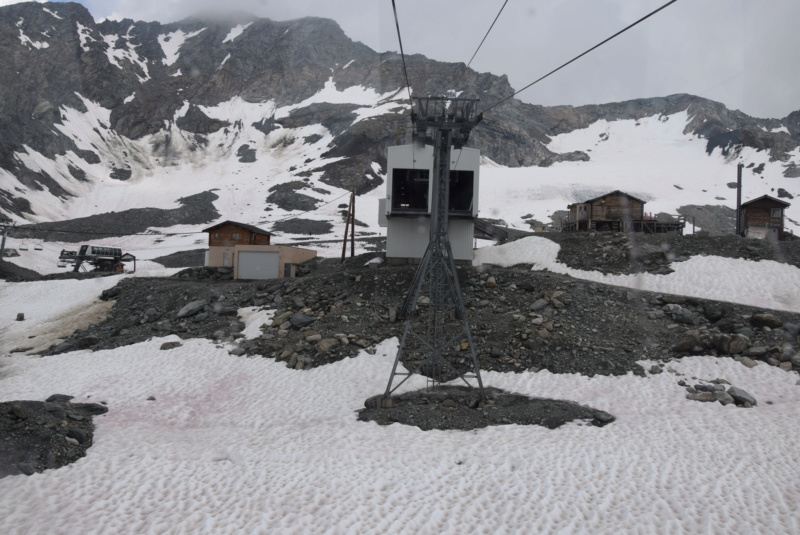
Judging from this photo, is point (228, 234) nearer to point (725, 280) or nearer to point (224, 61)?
point (725, 280)

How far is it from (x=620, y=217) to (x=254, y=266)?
32.1 metres

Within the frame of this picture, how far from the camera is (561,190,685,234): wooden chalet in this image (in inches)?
1558

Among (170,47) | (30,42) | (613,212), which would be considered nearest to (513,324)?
(613,212)

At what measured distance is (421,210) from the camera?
2439 centimetres

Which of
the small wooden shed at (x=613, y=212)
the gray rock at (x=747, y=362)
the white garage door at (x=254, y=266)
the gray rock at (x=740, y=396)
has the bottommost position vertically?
the gray rock at (x=740, y=396)

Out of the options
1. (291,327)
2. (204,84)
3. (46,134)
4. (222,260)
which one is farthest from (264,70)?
(291,327)

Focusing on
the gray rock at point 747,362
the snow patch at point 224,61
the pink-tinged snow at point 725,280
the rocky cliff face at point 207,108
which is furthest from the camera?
the snow patch at point 224,61

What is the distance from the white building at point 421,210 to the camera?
24.5m

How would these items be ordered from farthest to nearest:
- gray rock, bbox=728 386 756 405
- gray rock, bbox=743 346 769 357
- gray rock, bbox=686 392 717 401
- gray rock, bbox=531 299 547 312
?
1. gray rock, bbox=531 299 547 312
2. gray rock, bbox=743 346 769 357
3. gray rock, bbox=686 392 717 401
4. gray rock, bbox=728 386 756 405

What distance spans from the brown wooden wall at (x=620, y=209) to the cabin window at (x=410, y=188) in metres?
21.2

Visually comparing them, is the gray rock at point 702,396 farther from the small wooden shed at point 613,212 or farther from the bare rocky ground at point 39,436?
the small wooden shed at point 613,212

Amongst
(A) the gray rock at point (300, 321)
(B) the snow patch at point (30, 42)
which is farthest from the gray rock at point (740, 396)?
(B) the snow patch at point (30, 42)

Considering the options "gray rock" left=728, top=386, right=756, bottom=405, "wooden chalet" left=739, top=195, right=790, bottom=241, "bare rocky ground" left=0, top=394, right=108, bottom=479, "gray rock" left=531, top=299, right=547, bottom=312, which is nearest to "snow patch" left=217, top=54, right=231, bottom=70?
"wooden chalet" left=739, top=195, right=790, bottom=241

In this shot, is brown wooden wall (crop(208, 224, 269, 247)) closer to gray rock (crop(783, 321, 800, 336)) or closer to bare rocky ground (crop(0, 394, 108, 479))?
bare rocky ground (crop(0, 394, 108, 479))
